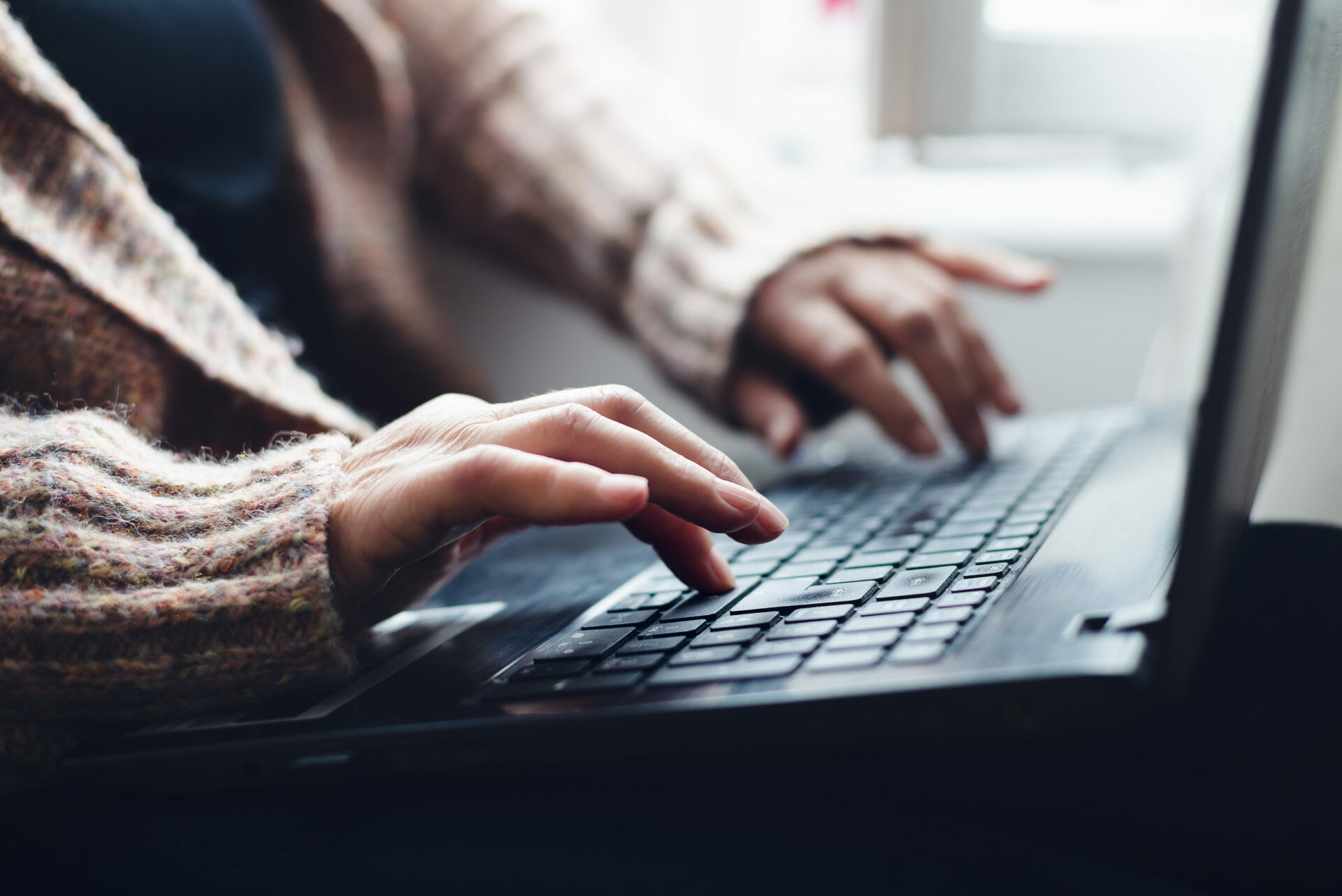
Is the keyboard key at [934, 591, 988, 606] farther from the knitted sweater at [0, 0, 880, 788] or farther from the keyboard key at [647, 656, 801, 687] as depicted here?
the knitted sweater at [0, 0, 880, 788]

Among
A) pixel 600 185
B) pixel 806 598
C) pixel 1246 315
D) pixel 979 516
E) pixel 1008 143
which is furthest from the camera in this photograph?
pixel 1008 143

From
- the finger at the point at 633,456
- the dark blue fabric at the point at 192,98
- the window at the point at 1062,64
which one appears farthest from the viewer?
the window at the point at 1062,64

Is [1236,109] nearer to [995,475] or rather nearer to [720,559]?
[995,475]

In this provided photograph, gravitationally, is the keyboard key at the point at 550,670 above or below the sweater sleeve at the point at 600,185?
below

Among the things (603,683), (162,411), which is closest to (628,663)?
(603,683)

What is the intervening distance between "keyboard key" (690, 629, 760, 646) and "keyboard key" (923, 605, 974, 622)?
0.05 meters

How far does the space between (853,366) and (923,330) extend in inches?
1.9

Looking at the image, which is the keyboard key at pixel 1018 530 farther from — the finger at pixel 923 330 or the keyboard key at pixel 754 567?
the finger at pixel 923 330

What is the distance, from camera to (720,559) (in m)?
0.35

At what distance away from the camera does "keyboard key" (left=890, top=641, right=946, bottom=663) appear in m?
0.24

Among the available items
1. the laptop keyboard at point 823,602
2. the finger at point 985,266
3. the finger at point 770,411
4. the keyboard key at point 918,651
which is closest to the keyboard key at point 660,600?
the laptop keyboard at point 823,602

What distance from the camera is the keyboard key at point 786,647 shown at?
0.26 m

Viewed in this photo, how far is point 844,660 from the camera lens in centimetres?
25

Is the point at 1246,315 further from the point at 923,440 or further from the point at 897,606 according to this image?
the point at 923,440
